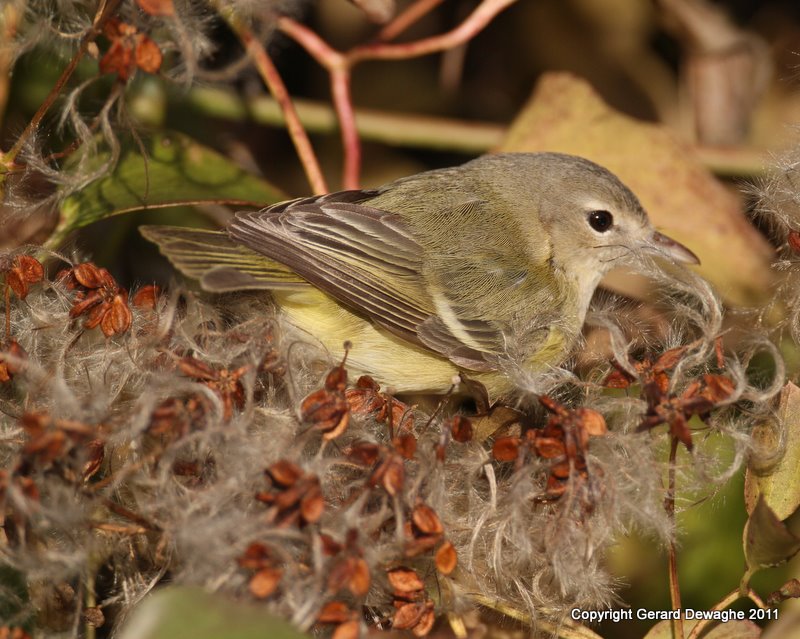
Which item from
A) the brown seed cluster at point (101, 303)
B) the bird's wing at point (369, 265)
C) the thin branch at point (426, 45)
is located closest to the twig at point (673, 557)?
the bird's wing at point (369, 265)

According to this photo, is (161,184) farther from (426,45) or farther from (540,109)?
(540,109)

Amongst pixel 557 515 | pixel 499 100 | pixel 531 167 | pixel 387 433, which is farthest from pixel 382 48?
pixel 557 515

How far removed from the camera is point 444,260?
263cm

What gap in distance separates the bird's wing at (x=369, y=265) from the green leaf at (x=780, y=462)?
0.70 meters

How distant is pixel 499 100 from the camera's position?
3975 mm

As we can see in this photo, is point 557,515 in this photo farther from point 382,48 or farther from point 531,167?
point 382,48

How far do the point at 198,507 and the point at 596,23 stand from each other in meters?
2.88

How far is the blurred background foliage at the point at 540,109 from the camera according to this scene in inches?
101

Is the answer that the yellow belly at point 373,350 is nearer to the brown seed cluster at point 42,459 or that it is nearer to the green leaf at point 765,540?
the green leaf at point 765,540

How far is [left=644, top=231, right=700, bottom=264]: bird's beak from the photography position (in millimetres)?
2756

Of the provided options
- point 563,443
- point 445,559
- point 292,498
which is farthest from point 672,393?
point 292,498

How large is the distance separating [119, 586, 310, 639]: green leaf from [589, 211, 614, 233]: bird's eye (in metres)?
1.78

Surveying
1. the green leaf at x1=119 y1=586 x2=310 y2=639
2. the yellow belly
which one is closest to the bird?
the yellow belly

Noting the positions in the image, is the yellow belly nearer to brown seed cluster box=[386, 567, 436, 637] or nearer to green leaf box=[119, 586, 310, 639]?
brown seed cluster box=[386, 567, 436, 637]
